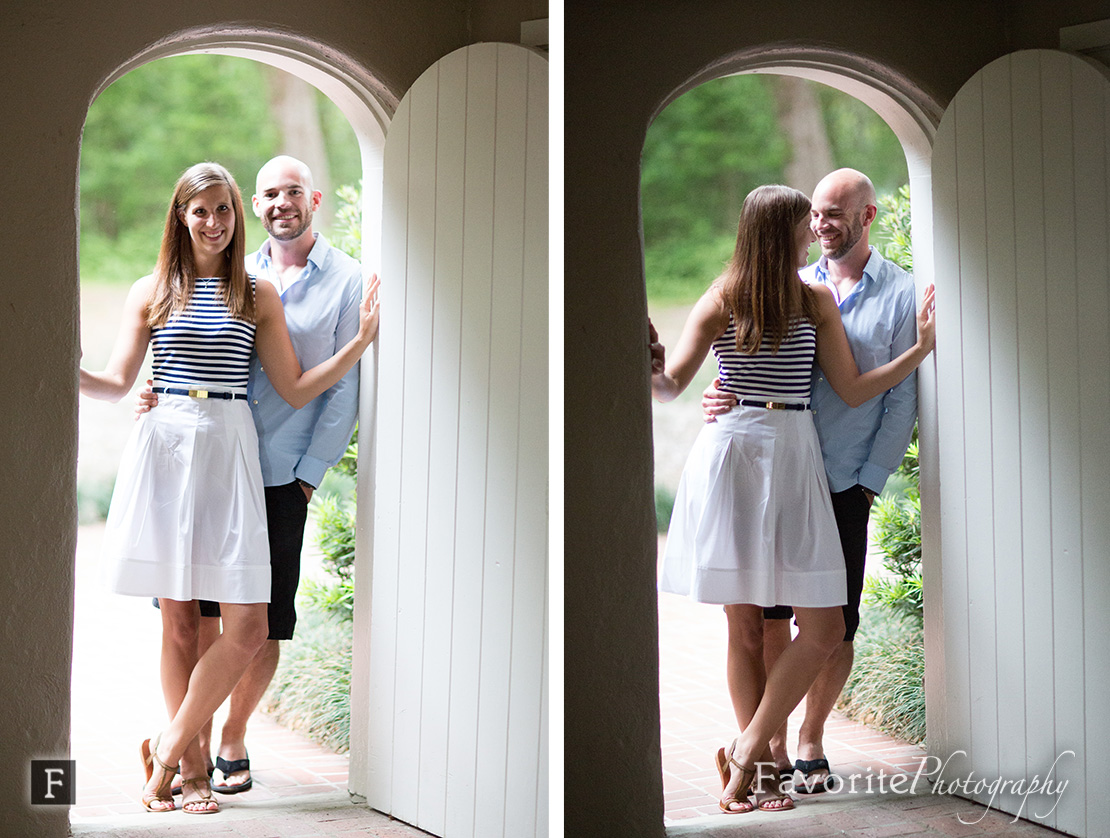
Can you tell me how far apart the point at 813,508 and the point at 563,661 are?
65 centimetres

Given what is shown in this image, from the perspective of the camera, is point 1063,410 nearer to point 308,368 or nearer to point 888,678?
point 888,678

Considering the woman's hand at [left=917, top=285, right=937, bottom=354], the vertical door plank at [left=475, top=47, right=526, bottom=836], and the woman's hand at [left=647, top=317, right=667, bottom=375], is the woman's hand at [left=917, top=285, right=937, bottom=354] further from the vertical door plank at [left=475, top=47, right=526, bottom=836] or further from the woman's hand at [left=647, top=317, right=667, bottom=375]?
the vertical door plank at [left=475, top=47, right=526, bottom=836]

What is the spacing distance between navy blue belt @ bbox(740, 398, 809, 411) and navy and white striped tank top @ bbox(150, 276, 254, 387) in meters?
1.07

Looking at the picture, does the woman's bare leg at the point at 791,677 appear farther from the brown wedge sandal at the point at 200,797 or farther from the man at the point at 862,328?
the brown wedge sandal at the point at 200,797

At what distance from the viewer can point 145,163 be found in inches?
98.7

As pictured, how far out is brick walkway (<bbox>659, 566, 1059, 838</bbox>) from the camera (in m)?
2.49

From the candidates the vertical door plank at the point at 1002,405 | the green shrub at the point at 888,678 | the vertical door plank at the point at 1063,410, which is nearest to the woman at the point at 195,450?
the green shrub at the point at 888,678

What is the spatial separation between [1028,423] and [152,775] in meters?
2.00

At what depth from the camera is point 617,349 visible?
2.56 m

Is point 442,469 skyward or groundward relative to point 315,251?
groundward

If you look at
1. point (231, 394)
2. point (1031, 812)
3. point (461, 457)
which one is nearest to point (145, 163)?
point (231, 394)

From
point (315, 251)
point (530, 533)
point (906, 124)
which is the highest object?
point (906, 124)

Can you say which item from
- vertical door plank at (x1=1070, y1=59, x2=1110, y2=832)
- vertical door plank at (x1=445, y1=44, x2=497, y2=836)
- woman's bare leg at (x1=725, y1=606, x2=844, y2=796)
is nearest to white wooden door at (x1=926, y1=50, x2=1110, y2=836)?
vertical door plank at (x1=1070, y1=59, x2=1110, y2=832)

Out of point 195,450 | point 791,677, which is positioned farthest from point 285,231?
point 791,677
